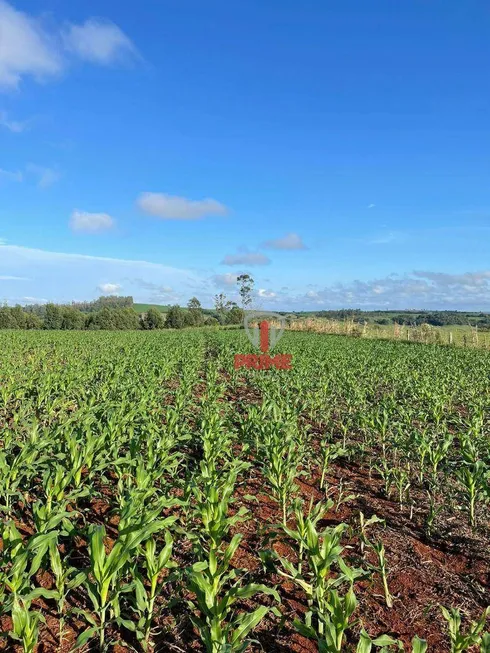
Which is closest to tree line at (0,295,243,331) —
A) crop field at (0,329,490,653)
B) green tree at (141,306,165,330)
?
green tree at (141,306,165,330)

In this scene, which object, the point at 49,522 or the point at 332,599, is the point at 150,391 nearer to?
the point at 49,522

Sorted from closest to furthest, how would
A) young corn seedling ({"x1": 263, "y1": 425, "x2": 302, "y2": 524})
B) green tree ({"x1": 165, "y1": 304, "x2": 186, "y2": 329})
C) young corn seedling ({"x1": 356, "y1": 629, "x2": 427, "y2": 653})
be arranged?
young corn seedling ({"x1": 356, "y1": 629, "x2": 427, "y2": 653}) → young corn seedling ({"x1": 263, "y1": 425, "x2": 302, "y2": 524}) → green tree ({"x1": 165, "y1": 304, "x2": 186, "y2": 329})

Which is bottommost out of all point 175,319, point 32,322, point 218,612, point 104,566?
point 218,612

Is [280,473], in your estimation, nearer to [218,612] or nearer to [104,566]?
[218,612]

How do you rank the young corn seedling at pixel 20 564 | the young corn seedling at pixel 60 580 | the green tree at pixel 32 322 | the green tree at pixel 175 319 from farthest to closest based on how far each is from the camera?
the green tree at pixel 175 319
the green tree at pixel 32 322
the young corn seedling at pixel 60 580
the young corn seedling at pixel 20 564

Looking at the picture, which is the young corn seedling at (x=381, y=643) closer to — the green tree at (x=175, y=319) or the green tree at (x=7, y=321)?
the green tree at (x=7, y=321)

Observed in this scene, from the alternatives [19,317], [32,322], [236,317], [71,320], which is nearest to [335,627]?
[236,317]

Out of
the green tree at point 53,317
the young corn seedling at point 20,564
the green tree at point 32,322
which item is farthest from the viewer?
the green tree at point 53,317

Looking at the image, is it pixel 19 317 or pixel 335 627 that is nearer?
pixel 335 627

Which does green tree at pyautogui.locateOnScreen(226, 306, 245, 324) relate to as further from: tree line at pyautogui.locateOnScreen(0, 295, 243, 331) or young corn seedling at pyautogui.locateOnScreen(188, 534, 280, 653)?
young corn seedling at pyautogui.locateOnScreen(188, 534, 280, 653)

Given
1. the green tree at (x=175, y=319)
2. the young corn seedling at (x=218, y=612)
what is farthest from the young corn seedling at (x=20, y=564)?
the green tree at (x=175, y=319)

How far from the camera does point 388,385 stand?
12008 millimetres

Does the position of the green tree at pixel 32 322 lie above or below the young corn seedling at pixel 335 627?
above

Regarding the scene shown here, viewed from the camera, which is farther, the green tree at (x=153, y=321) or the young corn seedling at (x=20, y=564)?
the green tree at (x=153, y=321)
